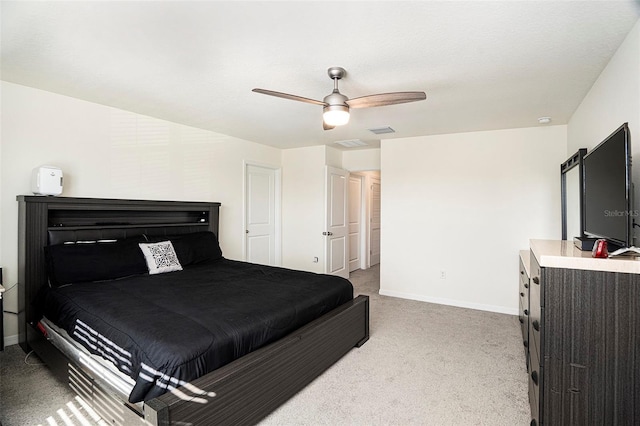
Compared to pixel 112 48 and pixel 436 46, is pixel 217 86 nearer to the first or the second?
pixel 112 48

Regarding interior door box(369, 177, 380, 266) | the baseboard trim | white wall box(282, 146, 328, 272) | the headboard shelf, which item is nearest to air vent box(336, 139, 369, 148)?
white wall box(282, 146, 328, 272)

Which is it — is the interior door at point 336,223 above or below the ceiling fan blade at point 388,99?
below

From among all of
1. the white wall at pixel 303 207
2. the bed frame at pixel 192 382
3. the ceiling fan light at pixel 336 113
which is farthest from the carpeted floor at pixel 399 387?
the white wall at pixel 303 207

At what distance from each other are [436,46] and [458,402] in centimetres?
233

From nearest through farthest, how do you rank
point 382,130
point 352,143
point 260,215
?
point 382,130, point 352,143, point 260,215

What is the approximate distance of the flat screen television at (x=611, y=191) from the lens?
1.51m

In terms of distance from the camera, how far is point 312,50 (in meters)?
2.15

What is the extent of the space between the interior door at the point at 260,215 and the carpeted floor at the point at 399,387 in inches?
101

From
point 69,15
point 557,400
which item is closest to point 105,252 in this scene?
point 69,15

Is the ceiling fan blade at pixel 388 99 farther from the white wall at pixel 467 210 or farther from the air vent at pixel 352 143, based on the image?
the air vent at pixel 352 143

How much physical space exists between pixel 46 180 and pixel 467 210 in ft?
15.0

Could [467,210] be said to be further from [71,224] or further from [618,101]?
[71,224]

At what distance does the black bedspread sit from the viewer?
168 centimetres

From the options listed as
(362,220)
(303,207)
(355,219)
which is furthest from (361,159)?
(362,220)
